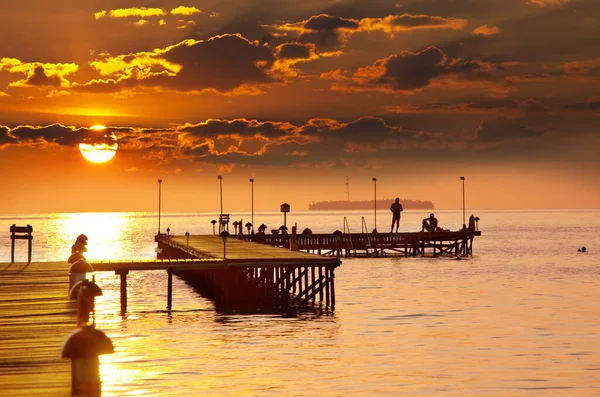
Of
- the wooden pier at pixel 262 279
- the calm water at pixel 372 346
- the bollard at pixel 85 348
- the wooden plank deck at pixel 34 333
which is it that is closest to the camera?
the bollard at pixel 85 348

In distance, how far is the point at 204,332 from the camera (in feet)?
121

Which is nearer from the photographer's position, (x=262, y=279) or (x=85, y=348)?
(x=85, y=348)

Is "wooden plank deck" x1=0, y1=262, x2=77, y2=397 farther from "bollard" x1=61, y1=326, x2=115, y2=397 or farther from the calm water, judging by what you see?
"bollard" x1=61, y1=326, x2=115, y2=397

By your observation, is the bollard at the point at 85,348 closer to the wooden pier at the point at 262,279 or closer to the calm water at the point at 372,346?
the calm water at the point at 372,346

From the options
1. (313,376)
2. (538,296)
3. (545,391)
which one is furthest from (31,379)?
(538,296)

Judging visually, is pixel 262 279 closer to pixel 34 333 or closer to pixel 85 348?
pixel 34 333

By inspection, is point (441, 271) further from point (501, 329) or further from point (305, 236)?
point (501, 329)

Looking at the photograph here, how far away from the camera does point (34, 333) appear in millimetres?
20453

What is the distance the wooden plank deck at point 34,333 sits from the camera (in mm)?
14891

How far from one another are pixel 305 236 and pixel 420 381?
5640cm

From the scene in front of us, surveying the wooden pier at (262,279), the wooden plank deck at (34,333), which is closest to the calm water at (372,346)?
the wooden pier at (262,279)

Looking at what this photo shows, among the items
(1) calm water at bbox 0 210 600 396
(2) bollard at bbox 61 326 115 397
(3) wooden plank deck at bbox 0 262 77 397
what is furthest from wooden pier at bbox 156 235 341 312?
(2) bollard at bbox 61 326 115 397

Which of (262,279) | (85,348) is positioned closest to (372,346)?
(262,279)

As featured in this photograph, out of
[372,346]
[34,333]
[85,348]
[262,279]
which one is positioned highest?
[85,348]
